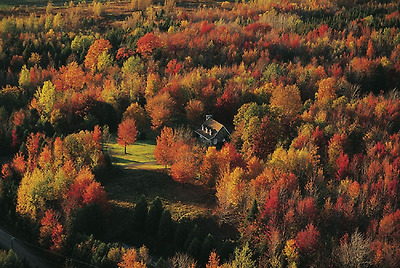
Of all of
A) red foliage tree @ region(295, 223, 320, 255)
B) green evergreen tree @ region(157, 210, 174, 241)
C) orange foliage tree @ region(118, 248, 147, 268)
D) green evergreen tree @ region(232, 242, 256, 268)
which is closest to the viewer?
orange foliage tree @ region(118, 248, 147, 268)

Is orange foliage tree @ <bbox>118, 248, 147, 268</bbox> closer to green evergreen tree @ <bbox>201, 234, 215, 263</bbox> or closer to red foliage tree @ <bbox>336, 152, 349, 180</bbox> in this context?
green evergreen tree @ <bbox>201, 234, 215, 263</bbox>

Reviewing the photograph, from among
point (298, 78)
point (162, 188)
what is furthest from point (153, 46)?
point (162, 188)

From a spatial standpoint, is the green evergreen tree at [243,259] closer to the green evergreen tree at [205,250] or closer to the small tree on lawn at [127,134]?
the green evergreen tree at [205,250]

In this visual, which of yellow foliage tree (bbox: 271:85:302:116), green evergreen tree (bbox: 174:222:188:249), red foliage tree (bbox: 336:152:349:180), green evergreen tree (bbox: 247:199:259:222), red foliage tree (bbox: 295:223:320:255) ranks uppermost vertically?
yellow foliage tree (bbox: 271:85:302:116)

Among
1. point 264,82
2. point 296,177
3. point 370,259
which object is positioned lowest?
point 370,259

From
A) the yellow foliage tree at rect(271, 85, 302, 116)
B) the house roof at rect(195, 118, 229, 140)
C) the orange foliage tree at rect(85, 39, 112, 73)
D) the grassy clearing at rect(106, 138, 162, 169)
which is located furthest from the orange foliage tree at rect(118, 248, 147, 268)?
the orange foliage tree at rect(85, 39, 112, 73)

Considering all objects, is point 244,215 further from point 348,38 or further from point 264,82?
point 348,38

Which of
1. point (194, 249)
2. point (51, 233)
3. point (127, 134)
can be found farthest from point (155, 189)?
point (51, 233)
